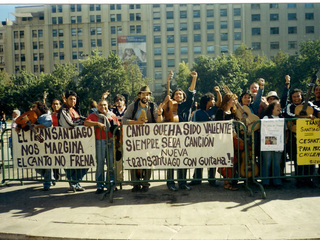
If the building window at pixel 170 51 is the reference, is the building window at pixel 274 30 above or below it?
above

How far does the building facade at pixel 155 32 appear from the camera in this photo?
79.2 m

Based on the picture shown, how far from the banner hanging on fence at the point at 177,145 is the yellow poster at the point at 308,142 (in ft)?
4.52

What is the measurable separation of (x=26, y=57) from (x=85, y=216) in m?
91.4

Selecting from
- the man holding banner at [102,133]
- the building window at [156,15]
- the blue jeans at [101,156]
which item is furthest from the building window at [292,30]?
the blue jeans at [101,156]

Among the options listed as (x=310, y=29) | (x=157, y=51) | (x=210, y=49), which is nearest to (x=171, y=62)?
(x=157, y=51)

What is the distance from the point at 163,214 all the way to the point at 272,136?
8.71 ft

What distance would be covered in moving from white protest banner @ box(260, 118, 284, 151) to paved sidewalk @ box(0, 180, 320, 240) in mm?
862

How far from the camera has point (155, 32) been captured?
8294 centimetres

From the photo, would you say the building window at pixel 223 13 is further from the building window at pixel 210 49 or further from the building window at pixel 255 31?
the building window at pixel 210 49

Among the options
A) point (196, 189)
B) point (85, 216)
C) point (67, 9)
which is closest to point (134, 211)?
point (85, 216)

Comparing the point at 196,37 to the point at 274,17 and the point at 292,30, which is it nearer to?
the point at 274,17

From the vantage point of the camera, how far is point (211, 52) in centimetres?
8106

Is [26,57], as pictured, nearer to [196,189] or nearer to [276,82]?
[276,82]

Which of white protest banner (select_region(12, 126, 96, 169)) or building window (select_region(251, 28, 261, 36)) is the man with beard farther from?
building window (select_region(251, 28, 261, 36))
